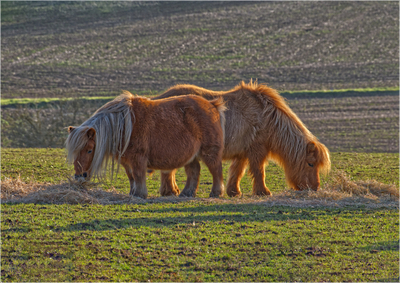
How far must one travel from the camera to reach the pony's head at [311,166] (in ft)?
31.8

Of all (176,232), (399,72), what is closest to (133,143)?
(176,232)

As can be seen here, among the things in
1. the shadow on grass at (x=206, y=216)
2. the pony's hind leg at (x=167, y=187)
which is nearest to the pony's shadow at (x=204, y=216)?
the shadow on grass at (x=206, y=216)

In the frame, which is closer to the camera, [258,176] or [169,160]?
[169,160]

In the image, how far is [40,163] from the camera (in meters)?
11.8

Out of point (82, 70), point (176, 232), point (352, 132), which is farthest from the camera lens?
point (82, 70)

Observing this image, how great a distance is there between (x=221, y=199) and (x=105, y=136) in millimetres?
2463

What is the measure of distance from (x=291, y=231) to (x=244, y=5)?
48311 millimetres

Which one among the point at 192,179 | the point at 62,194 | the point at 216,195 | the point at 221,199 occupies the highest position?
the point at 62,194

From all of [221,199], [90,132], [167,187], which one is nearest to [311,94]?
[167,187]

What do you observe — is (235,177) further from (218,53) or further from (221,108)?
(218,53)

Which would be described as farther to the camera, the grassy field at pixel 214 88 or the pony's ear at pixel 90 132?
the pony's ear at pixel 90 132

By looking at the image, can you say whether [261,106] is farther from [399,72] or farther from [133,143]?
[399,72]

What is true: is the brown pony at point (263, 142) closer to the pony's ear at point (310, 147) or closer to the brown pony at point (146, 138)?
the pony's ear at point (310, 147)

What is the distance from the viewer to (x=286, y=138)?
9938 millimetres
